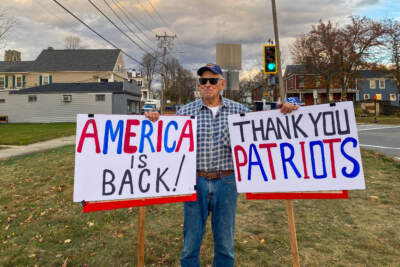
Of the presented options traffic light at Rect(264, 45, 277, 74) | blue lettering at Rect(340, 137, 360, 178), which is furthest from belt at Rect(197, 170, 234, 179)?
traffic light at Rect(264, 45, 277, 74)

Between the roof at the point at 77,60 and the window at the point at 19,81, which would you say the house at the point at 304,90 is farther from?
the window at the point at 19,81

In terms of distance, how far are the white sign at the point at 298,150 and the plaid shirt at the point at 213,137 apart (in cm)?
7

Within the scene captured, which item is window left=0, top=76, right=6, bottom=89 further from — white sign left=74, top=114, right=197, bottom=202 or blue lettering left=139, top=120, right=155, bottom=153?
blue lettering left=139, top=120, right=155, bottom=153

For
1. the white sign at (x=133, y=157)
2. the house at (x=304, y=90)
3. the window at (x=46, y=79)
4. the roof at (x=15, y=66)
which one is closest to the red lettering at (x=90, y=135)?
the white sign at (x=133, y=157)

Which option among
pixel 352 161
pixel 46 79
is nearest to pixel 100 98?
pixel 46 79

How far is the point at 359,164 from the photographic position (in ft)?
7.99

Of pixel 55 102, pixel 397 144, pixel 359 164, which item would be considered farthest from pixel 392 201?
pixel 55 102

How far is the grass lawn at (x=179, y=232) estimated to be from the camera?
11.5ft

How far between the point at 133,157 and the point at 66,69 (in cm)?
5123

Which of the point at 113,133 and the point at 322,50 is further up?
the point at 322,50

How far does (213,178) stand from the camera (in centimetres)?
257

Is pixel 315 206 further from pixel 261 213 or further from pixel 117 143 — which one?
pixel 117 143

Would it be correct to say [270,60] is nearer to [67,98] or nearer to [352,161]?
[352,161]

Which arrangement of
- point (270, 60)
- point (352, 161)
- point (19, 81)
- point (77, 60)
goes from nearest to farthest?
1. point (352, 161)
2. point (270, 60)
3. point (77, 60)
4. point (19, 81)
